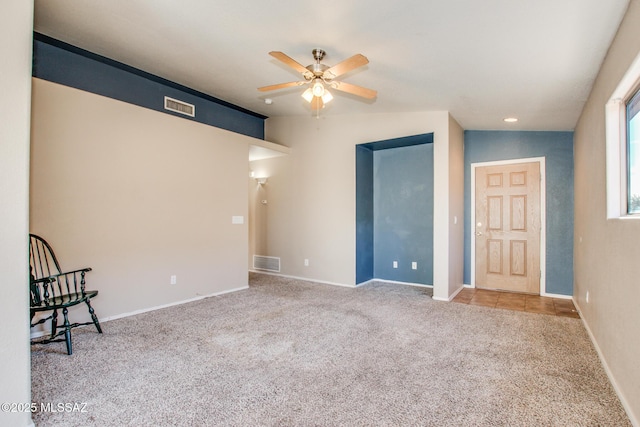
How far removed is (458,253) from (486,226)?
0.71 metres

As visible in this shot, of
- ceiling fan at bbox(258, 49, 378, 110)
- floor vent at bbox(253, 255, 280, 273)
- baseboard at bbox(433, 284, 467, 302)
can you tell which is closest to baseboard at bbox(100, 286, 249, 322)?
floor vent at bbox(253, 255, 280, 273)

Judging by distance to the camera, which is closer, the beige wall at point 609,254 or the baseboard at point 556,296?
the beige wall at point 609,254

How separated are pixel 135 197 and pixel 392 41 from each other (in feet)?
10.7

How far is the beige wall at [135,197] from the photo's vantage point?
3250 mm

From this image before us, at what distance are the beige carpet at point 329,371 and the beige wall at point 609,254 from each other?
23cm

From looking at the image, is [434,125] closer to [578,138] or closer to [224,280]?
[578,138]

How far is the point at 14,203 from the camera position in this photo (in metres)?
1.66

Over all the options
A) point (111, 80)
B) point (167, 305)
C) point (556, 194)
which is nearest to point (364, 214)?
point (556, 194)

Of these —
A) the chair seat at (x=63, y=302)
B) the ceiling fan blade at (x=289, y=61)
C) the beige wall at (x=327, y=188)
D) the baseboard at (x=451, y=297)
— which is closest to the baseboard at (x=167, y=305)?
the chair seat at (x=63, y=302)

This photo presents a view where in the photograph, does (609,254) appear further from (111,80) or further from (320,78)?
(111,80)

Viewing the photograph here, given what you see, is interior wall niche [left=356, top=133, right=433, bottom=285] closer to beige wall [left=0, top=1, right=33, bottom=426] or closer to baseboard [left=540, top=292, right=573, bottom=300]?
baseboard [left=540, top=292, right=573, bottom=300]

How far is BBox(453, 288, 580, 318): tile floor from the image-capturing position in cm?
403

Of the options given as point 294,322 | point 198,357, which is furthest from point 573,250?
point 198,357

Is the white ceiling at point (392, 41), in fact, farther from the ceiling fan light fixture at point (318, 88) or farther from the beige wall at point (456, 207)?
the beige wall at point (456, 207)
